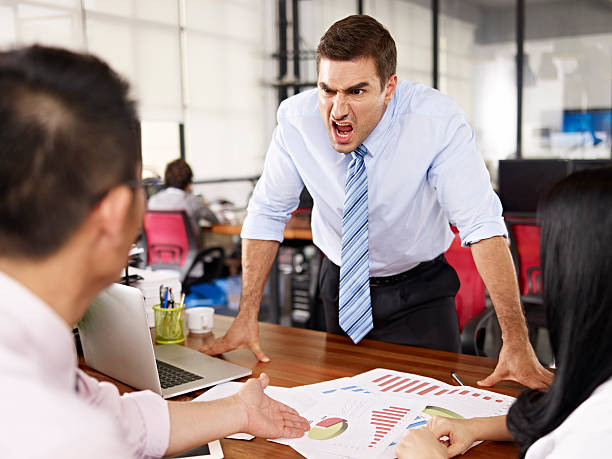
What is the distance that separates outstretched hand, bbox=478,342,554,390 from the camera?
55.4 inches

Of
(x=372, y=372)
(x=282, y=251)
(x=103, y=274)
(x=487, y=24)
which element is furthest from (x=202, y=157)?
(x=103, y=274)

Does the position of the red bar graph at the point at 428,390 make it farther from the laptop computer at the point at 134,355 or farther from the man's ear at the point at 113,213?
the man's ear at the point at 113,213

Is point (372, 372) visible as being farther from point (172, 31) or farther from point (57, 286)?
point (172, 31)

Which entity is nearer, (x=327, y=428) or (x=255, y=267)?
(x=327, y=428)

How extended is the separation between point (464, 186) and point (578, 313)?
3.08 feet

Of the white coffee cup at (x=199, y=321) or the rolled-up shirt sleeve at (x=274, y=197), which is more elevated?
the rolled-up shirt sleeve at (x=274, y=197)

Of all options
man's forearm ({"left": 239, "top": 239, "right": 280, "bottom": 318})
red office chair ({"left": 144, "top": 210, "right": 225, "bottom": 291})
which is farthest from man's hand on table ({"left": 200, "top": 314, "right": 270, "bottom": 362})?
red office chair ({"left": 144, "top": 210, "right": 225, "bottom": 291})

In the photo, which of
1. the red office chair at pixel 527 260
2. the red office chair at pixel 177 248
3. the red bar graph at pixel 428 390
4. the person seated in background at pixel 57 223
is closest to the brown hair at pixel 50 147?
the person seated in background at pixel 57 223

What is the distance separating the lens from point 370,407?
1.29 m

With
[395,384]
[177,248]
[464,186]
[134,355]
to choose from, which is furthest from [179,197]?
[395,384]

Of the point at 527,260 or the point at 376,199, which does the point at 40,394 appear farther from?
the point at 527,260

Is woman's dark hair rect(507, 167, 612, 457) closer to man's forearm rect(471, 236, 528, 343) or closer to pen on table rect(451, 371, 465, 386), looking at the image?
pen on table rect(451, 371, 465, 386)

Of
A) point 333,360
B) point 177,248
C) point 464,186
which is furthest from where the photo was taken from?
point 177,248

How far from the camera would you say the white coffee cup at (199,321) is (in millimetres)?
1917
